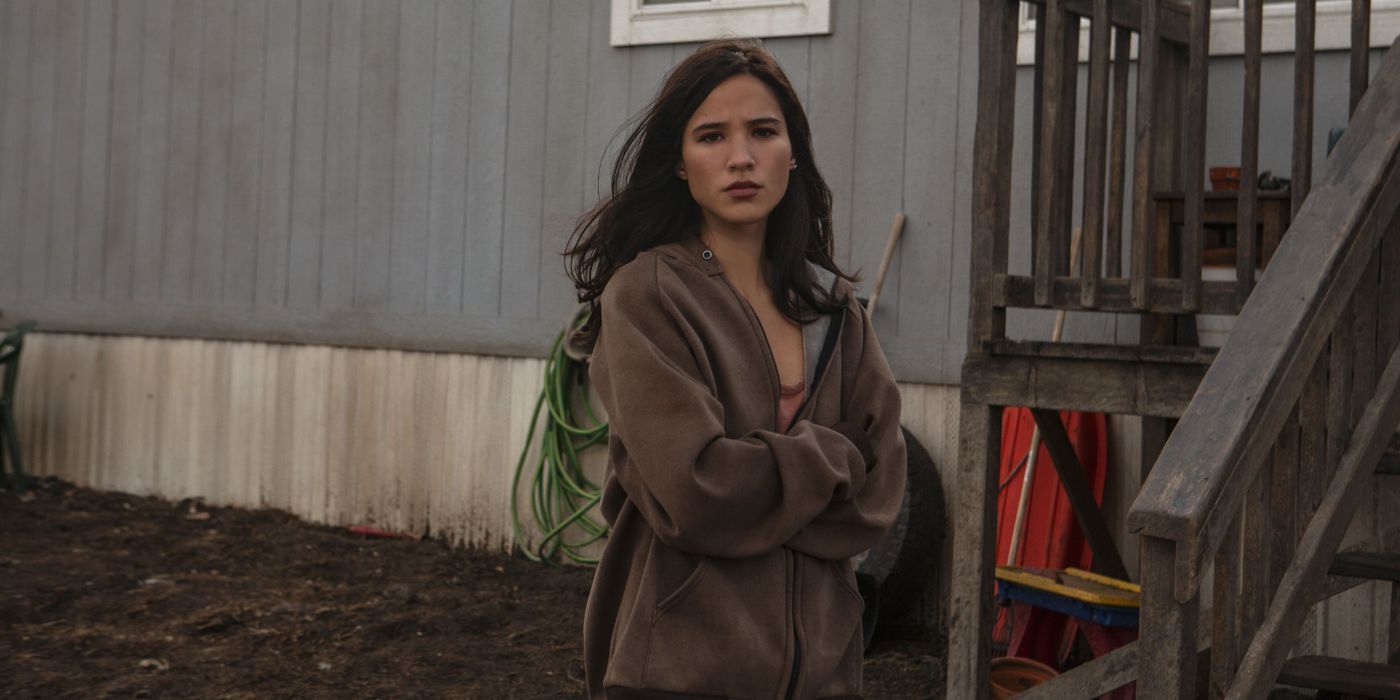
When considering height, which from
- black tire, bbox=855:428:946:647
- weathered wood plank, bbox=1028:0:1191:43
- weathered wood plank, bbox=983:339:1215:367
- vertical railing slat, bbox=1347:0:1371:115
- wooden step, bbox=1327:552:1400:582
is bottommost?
black tire, bbox=855:428:946:647

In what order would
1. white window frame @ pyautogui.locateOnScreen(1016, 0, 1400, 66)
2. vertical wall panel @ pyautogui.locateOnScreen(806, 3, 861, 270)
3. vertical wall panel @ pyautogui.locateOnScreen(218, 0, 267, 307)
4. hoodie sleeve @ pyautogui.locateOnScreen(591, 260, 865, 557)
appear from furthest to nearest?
vertical wall panel @ pyautogui.locateOnScreen(218, 0, 267, 307) → vertical wall panel @ pyautogui.locateOnScreen(806, 3, 861, 270) → white window frame @ pyautogui.locateOnScreen(1016, 0, 1400, 66) → hoodie sleeve @ pyautogui.locateOnScreen(591, 260, 865, 557)

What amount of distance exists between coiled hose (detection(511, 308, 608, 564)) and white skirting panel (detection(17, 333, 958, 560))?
4.3 inches

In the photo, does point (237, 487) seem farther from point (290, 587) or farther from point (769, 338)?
point (769, 338)

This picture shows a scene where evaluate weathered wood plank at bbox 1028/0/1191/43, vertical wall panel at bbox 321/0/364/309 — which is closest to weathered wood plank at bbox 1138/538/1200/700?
weathered wood plank at bbox 1028/0/1191/43

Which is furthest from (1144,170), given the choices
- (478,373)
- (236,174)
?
(236,174)

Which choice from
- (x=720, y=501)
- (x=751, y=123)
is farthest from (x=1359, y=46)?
(x=720, y=501)

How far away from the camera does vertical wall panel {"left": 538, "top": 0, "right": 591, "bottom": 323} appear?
23.2 feet

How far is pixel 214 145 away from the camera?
8.25 metres

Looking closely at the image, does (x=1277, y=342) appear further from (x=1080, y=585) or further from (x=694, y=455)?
(x=1080, y=585)

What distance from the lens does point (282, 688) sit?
541cm

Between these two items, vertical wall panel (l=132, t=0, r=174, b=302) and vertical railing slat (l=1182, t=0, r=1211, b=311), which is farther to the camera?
vertical wall panel (l=132, t=0, r=174, b=302)

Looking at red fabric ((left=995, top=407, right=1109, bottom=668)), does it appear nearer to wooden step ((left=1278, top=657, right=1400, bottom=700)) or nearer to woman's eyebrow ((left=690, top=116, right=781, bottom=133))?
wooden step ((left=1278, top=657, right=1400, bottom=700))

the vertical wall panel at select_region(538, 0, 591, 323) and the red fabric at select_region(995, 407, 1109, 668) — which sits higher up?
the vertical wall panel at select_region(538, 0, 591, 323)

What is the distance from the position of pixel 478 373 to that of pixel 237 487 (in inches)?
64.3
